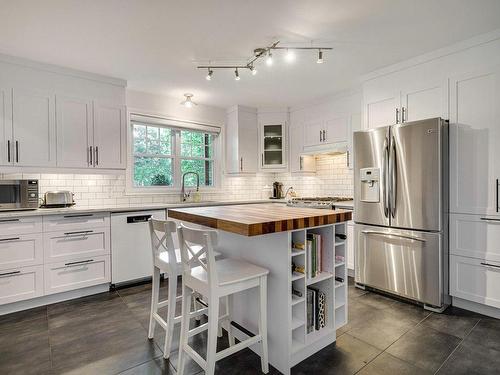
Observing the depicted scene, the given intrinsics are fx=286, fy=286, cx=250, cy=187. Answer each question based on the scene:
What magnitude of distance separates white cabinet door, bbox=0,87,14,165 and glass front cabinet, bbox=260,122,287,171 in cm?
332

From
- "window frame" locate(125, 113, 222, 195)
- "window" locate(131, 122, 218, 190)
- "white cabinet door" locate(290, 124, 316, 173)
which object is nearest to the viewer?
"window frame" locate(125, 113, 222, 195)

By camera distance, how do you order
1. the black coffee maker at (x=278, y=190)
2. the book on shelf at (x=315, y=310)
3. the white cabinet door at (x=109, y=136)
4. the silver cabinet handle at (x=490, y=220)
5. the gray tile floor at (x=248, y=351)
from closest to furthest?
the gray tile floor at (x=248, y=351)
the book on shelf at (x=315, y=310)
the silver cabinet handle at (x=490, y=220)
the white cabinet door at (x=109, y=136)
the black coffee maker at (x=278, y=190)

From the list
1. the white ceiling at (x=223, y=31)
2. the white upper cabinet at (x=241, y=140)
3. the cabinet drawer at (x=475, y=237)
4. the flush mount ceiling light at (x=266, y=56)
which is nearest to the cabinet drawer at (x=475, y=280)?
the cabinet drawer at (x=475, y=237)

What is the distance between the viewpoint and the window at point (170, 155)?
13.6ft

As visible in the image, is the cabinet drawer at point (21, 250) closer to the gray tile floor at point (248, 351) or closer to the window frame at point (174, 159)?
the gray tile floor at point (248, 351)

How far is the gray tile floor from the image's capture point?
73.9 inches

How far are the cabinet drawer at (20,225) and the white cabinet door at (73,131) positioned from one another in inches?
26.0

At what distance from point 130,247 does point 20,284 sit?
1.04m

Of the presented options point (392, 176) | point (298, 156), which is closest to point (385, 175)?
point (392, 176)

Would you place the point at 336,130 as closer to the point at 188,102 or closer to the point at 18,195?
the point at 188,102

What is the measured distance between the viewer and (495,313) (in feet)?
8.27

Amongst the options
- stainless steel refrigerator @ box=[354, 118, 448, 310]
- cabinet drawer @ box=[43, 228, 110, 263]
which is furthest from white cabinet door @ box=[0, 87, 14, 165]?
stainless steel refrigerator @ box=[354, 118, 448, 310]

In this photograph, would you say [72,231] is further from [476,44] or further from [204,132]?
[476,44]

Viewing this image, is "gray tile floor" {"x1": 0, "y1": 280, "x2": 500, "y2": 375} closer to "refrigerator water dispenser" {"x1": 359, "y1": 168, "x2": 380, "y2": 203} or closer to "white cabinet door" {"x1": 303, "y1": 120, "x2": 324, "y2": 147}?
"refrigerator water dispenser" {"x1": 359, "y1": 168, "x2": 380, "y2": 203}
